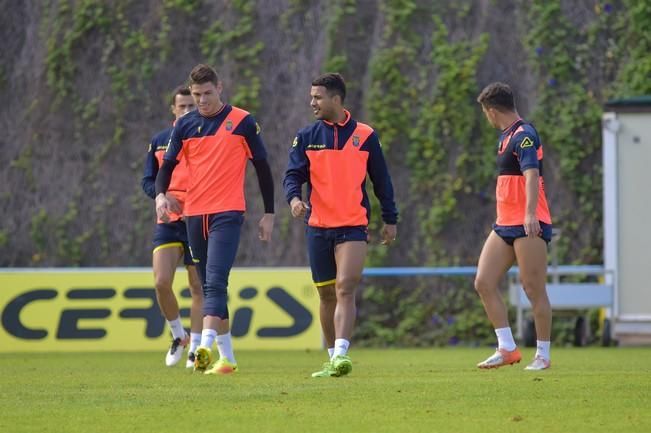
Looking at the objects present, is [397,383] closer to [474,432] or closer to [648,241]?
[474,432]

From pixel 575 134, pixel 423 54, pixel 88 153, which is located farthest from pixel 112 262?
pixel 575 134

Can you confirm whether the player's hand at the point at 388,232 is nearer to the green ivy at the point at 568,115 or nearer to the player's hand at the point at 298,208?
the player's hand at the point at 298,208

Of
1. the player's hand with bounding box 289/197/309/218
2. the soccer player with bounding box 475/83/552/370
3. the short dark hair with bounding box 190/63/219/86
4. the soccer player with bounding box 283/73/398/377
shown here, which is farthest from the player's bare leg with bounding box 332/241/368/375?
the short dark hair with bounding box 190/63/219/86

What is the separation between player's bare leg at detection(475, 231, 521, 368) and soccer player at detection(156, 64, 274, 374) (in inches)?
60.2

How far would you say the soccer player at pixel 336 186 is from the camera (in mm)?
9859

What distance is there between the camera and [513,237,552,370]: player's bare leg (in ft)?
32.9

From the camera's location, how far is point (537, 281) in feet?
33.1

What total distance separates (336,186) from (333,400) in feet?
8.84

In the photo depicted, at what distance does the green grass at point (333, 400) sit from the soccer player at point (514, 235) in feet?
1.05

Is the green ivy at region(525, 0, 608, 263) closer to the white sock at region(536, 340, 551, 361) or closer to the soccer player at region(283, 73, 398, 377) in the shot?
the white sock at region(536, 340, 551, 361)

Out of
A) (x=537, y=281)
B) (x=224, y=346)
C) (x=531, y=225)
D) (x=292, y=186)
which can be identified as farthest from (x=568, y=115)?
(x=224, y=346)

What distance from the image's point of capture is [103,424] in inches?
255

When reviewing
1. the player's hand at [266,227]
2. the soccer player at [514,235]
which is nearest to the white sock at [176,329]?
the player's hand at [266,227]

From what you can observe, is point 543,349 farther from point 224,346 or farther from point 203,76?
point 203,76
